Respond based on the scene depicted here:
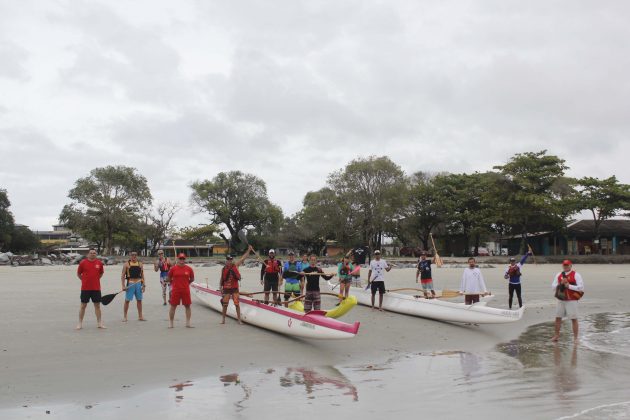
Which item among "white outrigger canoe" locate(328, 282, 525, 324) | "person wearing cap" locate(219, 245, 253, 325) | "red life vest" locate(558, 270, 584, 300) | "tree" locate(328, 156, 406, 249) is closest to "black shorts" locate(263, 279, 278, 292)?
"person wearing cap" locate(219, 245, 253, 325)

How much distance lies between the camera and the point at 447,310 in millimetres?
13789

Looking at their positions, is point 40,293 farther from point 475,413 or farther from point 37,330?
point 475,413

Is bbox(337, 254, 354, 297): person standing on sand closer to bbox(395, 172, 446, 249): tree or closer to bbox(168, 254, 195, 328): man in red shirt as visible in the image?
bbox(168, 254, 195, 328): man in red shirt

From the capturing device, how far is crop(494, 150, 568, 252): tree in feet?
174

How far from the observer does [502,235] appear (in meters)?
66.6

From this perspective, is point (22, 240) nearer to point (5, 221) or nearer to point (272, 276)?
point (5, 221)

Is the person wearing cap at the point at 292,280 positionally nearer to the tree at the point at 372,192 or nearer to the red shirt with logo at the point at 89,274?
the red shirt with logo at the point at 89,274

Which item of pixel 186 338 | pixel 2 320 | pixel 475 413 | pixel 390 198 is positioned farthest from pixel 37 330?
pixel 390 198

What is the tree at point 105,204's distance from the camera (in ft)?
240

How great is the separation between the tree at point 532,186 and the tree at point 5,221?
219ft

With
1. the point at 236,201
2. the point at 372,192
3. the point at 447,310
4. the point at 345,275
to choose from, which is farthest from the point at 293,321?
Result: the point at 236,201

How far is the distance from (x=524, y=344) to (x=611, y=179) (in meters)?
48.2

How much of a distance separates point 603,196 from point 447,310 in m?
46.0

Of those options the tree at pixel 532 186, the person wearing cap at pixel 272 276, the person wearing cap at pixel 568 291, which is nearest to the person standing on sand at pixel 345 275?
the person wearing cap at pixel 272 276
